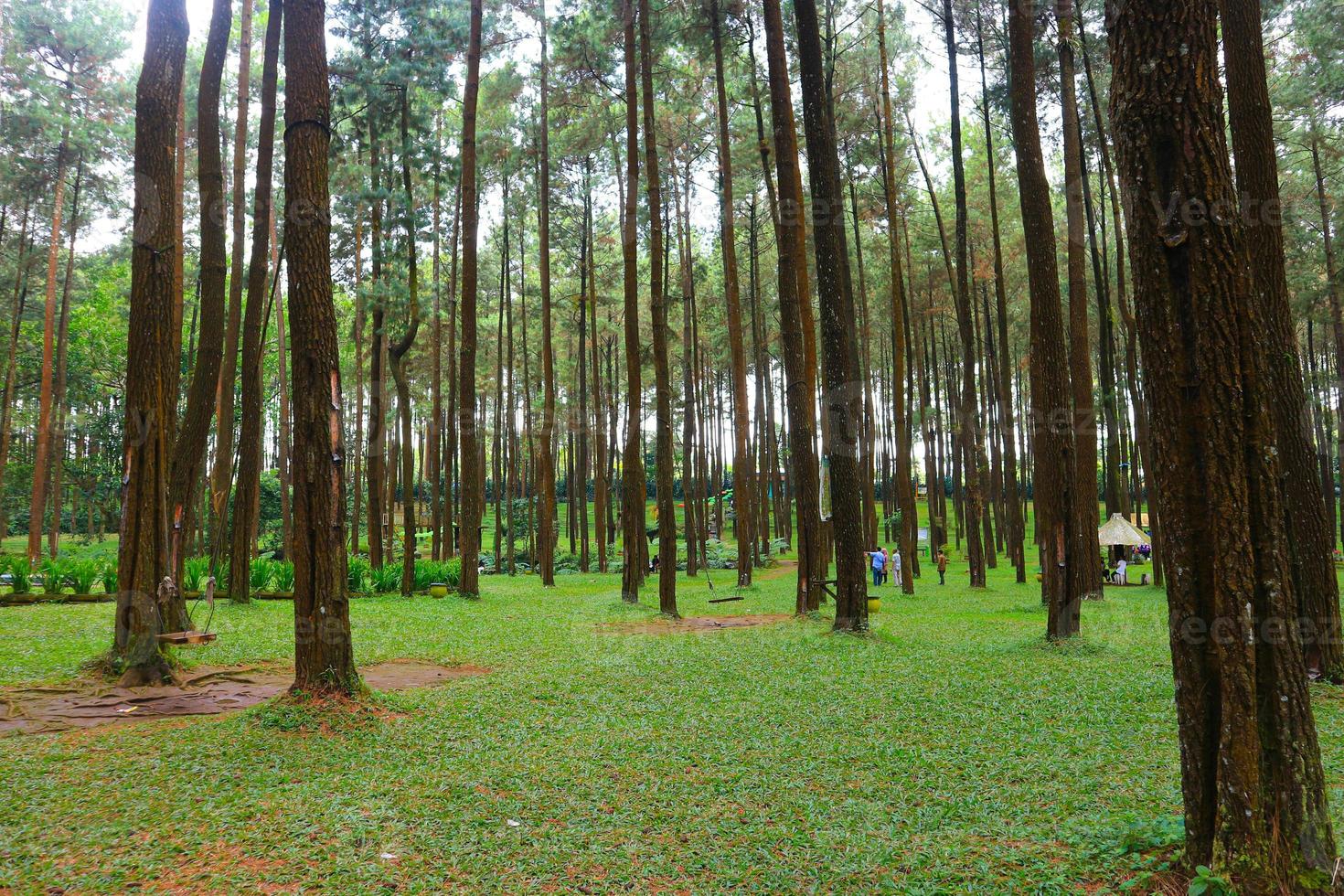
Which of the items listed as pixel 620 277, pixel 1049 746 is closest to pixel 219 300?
pixel 1049 746

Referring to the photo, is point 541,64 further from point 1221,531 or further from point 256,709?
point 1221,531

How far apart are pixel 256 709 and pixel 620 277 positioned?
24.3 metres

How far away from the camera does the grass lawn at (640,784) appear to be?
329 cm

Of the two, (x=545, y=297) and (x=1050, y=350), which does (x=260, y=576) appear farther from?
(x=1050, y=350)

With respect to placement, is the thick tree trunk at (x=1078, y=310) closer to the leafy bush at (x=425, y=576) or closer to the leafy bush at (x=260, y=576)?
the leafy bush at (x=425, y=576)

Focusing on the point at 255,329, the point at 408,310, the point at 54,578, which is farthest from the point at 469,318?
the point at 54,578

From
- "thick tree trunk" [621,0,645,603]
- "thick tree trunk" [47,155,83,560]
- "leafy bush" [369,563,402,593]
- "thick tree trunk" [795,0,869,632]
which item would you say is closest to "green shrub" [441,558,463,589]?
"leafy bush" [369,563,402,593]

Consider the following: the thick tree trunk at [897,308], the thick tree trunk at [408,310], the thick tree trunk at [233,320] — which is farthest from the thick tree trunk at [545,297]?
the thick tree trunk at [897,308]

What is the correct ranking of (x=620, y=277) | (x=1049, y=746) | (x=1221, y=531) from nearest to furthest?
1. (x=1221, y=531)
2. (x=1049, y=746)
3. (x=620, y=277)

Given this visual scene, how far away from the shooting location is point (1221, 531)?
9.23 ft

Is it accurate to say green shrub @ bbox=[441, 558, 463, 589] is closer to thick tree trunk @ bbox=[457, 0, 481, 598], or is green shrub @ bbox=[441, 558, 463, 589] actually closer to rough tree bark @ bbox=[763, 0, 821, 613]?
thick tree trunk @ bbox=[457, 0, 481, 598]

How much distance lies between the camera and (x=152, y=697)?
20.9ft

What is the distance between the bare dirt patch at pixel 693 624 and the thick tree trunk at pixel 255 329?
591 cm

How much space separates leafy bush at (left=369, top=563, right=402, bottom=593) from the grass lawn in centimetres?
884
